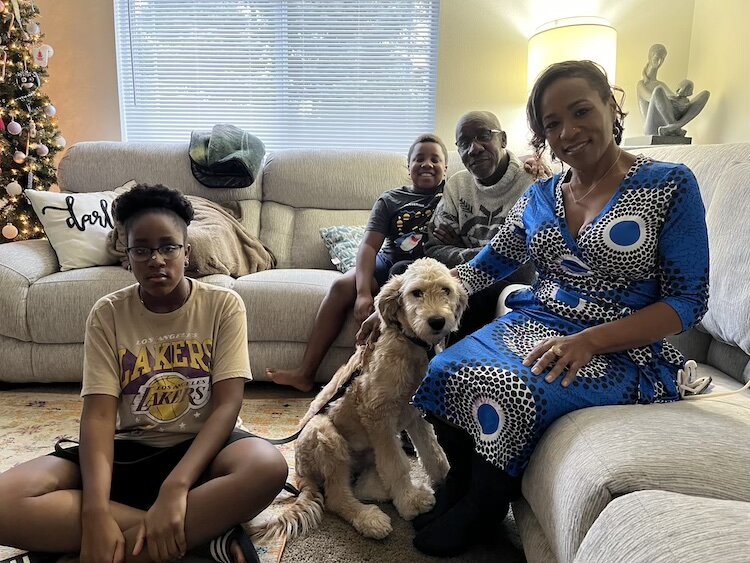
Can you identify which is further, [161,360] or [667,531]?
[161,360]

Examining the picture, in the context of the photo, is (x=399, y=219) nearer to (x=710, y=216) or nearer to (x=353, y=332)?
(x=353, y=332)

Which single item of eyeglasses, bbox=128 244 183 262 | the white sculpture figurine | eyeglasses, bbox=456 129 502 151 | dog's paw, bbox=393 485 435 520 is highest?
the white sculpture figurine

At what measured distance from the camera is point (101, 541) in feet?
3.75

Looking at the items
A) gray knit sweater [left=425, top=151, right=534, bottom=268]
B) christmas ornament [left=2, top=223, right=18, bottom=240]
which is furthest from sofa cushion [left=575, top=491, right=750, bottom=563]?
christmas ornament [left=2, top=223, right=18, bottom=240]

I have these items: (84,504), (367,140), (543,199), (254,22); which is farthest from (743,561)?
(254,22)

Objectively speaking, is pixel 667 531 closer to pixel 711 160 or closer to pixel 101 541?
pixel 101 541

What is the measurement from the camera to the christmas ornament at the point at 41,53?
132 inches

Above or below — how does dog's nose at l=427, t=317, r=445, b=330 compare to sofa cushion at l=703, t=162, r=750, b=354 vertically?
below

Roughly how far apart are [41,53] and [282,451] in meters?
3.05

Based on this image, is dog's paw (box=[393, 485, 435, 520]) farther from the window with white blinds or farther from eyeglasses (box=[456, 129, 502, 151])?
the window with white blinds

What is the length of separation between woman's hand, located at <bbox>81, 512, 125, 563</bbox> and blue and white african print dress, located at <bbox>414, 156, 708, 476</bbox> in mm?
717

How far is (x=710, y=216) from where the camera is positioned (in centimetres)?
153

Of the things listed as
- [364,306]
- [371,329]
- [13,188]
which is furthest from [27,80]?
[371,329]

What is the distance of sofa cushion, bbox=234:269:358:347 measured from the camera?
2.38 metres
